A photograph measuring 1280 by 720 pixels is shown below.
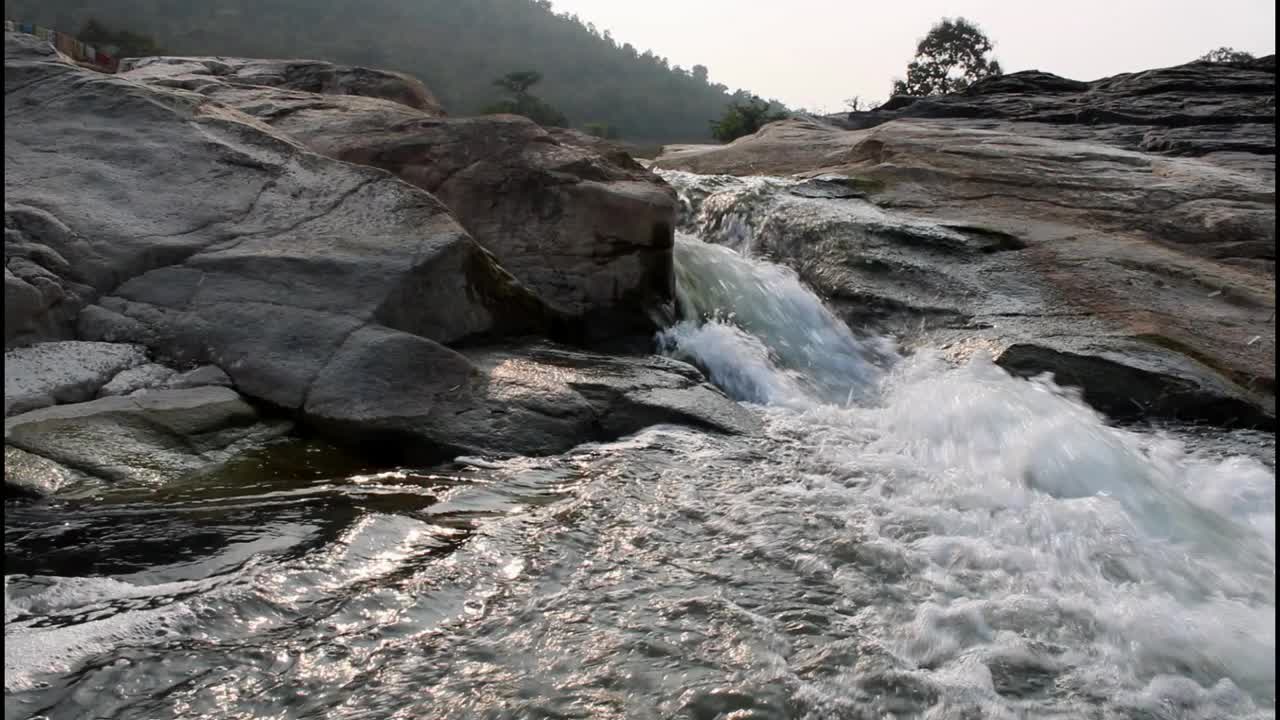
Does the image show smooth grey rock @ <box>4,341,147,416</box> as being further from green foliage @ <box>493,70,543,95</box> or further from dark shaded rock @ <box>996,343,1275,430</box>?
green foliage @ <box>493,70,543,95</box>

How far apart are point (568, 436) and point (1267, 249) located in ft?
Result: 21.5

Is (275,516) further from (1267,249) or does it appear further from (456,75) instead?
(456,75)

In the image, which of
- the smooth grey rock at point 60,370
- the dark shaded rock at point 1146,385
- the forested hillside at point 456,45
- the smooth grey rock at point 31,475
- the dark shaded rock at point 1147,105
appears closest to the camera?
the smooth grey rock at point 31,475

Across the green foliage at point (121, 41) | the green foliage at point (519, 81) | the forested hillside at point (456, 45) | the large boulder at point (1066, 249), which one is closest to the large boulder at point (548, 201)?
the large boulder at point (1066, 249)

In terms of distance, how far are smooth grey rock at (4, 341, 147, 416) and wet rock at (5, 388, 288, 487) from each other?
0.37ft

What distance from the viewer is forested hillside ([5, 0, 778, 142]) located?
2138 inches

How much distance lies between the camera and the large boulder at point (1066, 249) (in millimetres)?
6016

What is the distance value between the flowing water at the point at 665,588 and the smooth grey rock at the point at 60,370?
790 millimetres

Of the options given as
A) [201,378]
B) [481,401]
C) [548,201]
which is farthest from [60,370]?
[548,201]

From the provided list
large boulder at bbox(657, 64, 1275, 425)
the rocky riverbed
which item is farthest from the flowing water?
large boulder at bbox(657, 64, 1275, 425)

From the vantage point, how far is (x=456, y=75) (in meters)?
64.6

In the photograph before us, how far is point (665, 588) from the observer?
2.85 meters

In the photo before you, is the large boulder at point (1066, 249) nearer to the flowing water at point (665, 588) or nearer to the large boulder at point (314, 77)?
the flowing water at point (665, 588)

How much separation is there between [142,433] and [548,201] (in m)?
3.50
